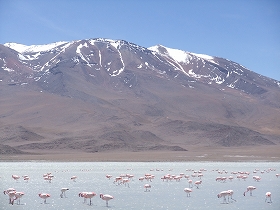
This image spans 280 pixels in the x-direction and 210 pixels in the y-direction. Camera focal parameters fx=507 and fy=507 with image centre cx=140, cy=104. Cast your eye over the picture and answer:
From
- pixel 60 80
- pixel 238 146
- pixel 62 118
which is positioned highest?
pixel 60 80

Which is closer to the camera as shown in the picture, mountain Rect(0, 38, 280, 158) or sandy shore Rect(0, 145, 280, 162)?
sandy shore Rect(0, 145, 280, 162)

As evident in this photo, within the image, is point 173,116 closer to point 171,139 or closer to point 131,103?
point 131,103

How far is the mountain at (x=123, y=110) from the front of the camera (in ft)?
332

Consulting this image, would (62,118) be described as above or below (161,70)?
below

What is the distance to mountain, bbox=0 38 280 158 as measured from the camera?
101188mm

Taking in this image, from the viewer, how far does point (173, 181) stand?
1323 inches

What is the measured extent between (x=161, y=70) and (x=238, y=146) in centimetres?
9518

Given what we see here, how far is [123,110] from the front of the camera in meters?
132

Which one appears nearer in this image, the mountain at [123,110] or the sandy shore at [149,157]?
the sandy shore at [149,157]

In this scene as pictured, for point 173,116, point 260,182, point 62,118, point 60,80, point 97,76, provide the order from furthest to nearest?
point 97,76 → point 60,80 → point 173,116 → point 62,118 → point 260,182

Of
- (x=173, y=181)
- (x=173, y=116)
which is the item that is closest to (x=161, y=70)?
(x=173, y=116)

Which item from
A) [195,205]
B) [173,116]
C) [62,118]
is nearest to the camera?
[195,205]

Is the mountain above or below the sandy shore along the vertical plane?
above

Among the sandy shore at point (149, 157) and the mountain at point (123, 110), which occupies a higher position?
the mountain at point (123, 110)
